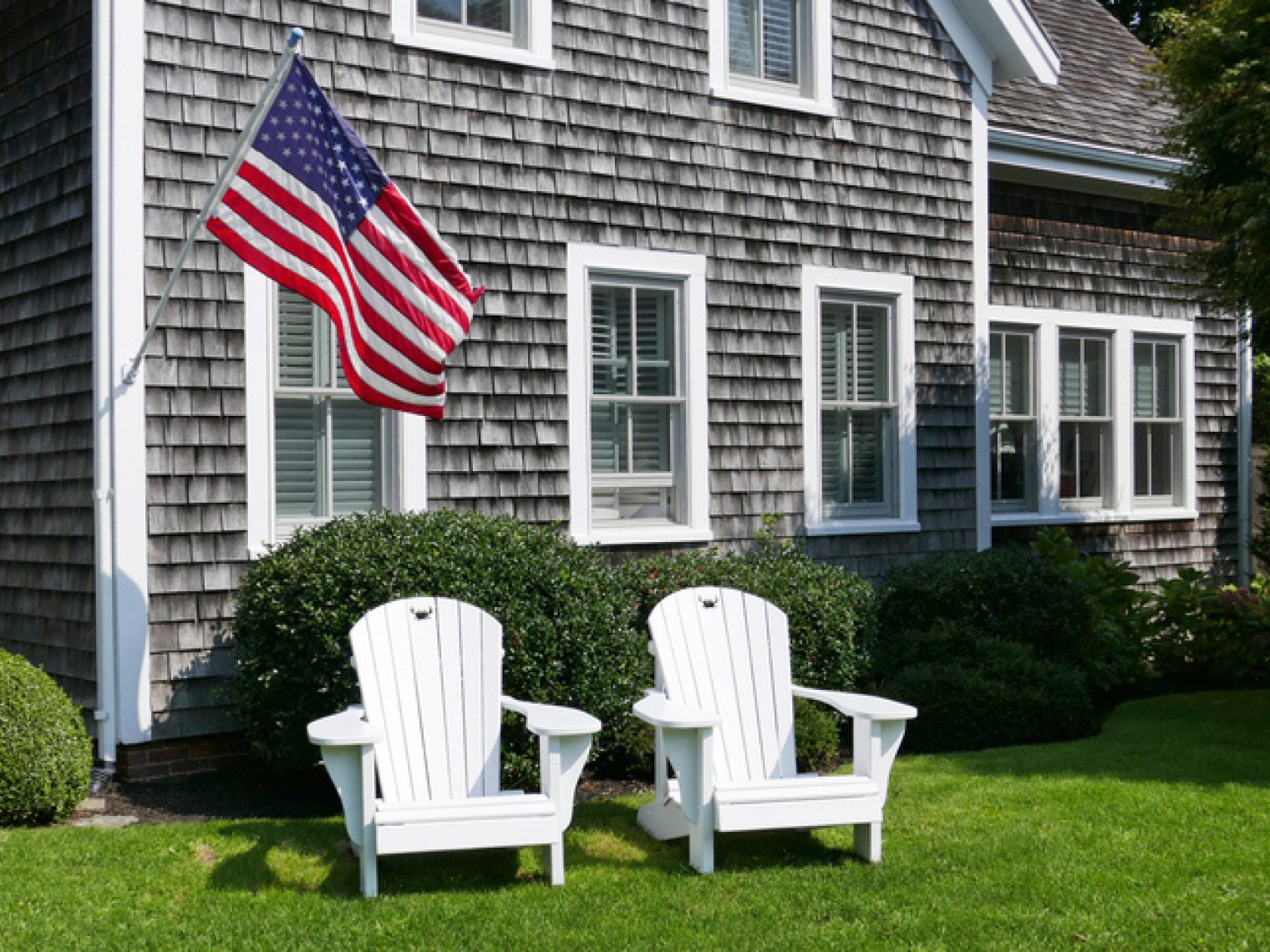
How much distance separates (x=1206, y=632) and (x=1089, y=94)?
14.7ft

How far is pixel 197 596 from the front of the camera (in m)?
7.25

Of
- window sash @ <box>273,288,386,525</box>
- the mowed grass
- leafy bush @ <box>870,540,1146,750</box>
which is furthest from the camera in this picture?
leafy bush @ <box>870,540,1146,750</box>

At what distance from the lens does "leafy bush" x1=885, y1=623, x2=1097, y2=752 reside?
802cm

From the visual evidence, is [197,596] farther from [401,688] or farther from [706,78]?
[706,78]

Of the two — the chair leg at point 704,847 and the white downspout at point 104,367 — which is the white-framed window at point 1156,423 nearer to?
the chair leg at point 704,847

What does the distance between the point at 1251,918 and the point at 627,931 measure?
6.71 feet

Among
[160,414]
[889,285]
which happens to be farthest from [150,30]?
[889,285]

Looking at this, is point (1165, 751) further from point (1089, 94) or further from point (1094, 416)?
point (1089, 94)

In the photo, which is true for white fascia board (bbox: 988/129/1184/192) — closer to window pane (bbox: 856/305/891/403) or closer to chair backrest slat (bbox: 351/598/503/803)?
window pane (bbox: 856/305/891/403)

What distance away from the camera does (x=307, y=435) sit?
7703mm

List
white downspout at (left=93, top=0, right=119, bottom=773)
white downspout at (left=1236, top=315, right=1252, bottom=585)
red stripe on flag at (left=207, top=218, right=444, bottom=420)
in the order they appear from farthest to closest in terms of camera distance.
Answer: white downspout at (left=1236, top=315, right=1252, bottom=585)
white downspout at (left=93, top=0, right=119, bottom=773)
red stripe on flag at (left=207, top=218, right=444, bottom=420)

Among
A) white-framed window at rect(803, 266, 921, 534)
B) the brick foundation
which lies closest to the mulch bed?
the brick foundation

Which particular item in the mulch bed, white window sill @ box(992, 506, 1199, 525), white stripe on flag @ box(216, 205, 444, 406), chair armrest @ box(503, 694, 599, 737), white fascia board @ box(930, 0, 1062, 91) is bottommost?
the mulch bed

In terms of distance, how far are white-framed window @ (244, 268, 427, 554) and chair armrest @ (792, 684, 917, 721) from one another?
2691 millimetres
